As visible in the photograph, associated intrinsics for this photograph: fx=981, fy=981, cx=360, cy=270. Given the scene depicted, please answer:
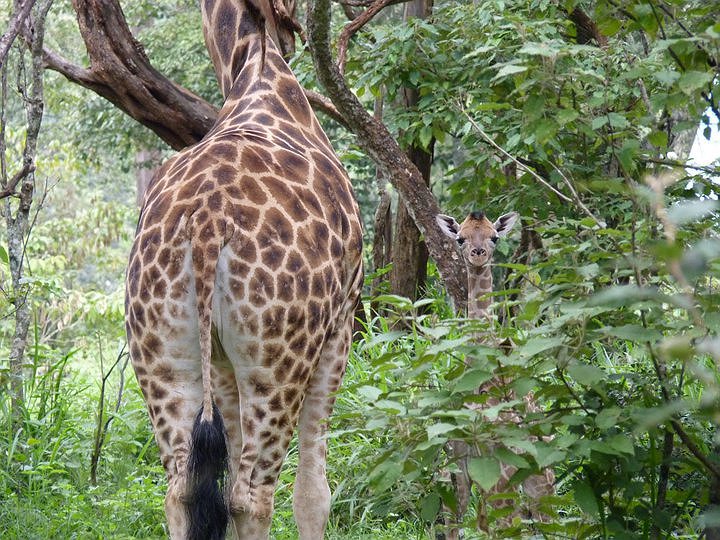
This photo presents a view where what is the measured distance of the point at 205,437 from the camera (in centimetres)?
410

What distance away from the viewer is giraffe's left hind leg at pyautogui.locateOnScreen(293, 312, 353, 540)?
16.2 ft

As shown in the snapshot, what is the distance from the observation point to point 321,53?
246 inches

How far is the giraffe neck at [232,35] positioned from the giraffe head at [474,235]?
5.46 ft

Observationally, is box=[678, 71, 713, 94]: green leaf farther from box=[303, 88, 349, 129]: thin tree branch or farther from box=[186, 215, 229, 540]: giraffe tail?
box=[303, 88, 349, 129]: thin tree branch

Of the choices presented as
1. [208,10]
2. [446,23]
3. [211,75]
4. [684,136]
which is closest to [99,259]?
[211,75]

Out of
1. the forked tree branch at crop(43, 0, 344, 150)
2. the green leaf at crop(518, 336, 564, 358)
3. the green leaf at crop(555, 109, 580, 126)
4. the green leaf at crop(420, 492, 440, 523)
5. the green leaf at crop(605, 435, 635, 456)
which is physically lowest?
the green leaf at crop(420, 492, 440, 523)

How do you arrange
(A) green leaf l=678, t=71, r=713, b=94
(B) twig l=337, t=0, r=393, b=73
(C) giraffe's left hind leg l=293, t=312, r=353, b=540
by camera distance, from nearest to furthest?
(A) green leaf l=678, t=71, r=713, b=94, (C) giraffe's left hind leg l=293, t=312, r=353, b=540, (B) twig l=337, t=0, r=393, b=73

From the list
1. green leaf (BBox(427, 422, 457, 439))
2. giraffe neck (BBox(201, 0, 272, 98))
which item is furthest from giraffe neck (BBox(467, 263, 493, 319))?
green leaf (BBox(427, 422, 457, 439))

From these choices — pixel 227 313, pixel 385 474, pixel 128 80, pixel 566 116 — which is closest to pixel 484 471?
pixel 385 474

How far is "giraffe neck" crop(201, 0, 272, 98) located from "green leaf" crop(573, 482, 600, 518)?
3451 mm

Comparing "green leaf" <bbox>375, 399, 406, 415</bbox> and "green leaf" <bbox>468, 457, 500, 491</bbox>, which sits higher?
"green leaf" <bbox>375, 399, 406, 415</bbox>

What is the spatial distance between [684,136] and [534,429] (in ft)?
39.8

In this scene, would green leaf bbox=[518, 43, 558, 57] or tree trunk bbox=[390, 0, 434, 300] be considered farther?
tree trunk bbox=[390, 0, 434, 300]

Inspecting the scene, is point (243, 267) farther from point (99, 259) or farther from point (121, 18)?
point (99, 259)
